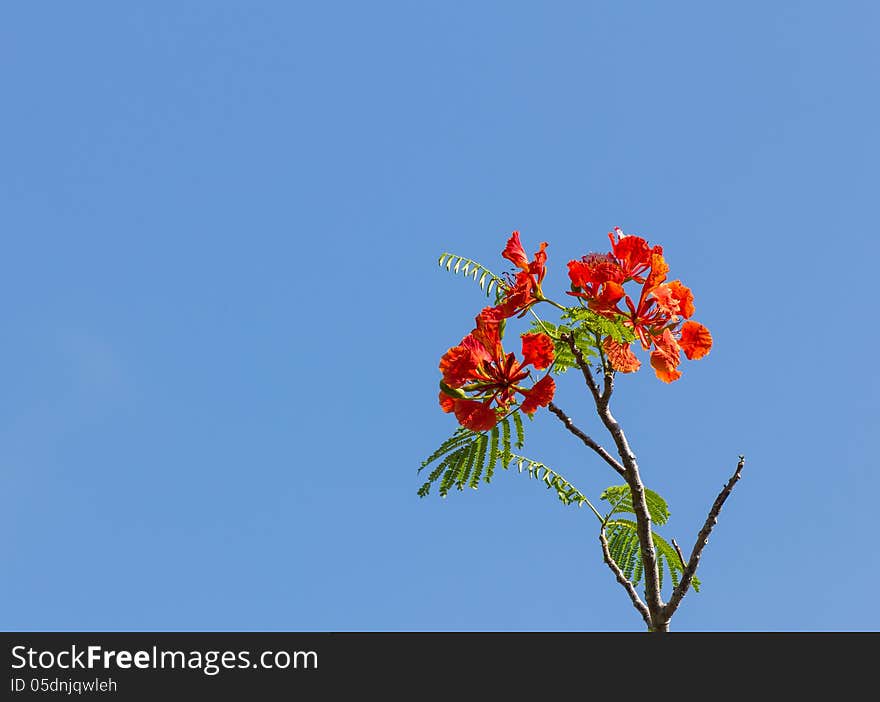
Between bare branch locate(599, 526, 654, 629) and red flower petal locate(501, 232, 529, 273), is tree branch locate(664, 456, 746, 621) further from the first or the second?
red flower petal locate(501, 232, 529, 273)

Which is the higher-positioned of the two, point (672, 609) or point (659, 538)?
point (659, 538)

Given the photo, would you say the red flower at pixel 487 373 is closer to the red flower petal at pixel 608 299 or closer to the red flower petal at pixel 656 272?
the red flower petal at pixel 608 299

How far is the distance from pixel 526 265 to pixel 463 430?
32.2 inches

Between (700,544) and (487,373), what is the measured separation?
3.80ft

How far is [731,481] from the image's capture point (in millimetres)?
3480

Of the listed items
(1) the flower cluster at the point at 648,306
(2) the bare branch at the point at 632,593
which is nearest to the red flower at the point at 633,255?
(1) the flower cluster at the point at 648,306

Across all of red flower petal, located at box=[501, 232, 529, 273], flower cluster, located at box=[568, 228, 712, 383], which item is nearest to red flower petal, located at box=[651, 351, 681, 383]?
flower cluster, located at box=[568, 228, 712, 383]

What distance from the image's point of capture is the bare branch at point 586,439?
369 centimetres

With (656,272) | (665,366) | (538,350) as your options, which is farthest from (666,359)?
(538,350)

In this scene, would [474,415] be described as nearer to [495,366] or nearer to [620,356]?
[495,366]

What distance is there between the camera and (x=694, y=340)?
392cm
